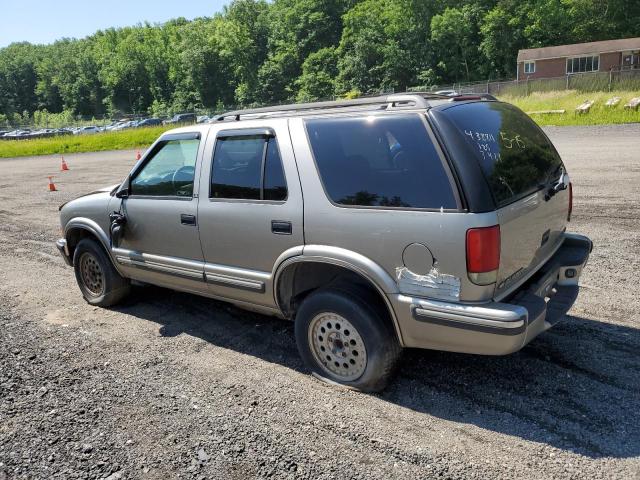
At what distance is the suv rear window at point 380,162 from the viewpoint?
3242 mm

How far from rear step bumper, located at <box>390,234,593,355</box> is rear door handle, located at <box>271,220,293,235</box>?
3.09 ft

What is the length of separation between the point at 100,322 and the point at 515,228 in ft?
13.8

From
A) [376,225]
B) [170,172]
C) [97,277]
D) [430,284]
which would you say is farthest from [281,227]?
[97,277]

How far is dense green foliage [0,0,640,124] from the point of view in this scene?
69.9 meters

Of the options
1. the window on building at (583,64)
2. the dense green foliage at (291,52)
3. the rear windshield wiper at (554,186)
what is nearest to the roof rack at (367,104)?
the rear windshield wiper at (554,186)

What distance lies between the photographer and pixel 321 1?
97438 millimetres

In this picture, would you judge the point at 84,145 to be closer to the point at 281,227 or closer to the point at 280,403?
the point at 281,227

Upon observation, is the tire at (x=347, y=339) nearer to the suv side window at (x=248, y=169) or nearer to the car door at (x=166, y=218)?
the suv side window at (x=248, y=169)

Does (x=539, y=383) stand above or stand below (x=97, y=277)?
below

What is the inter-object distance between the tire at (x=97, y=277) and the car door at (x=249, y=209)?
1.64m

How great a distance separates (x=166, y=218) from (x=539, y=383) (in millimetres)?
3361

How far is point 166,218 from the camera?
4758mm

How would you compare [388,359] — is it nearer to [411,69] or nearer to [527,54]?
[527,54]

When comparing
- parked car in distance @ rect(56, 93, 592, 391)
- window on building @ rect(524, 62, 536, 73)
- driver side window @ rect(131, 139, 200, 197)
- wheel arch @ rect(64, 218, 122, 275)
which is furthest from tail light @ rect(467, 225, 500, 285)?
window on building @ rect(524, 62, 536, 73)
